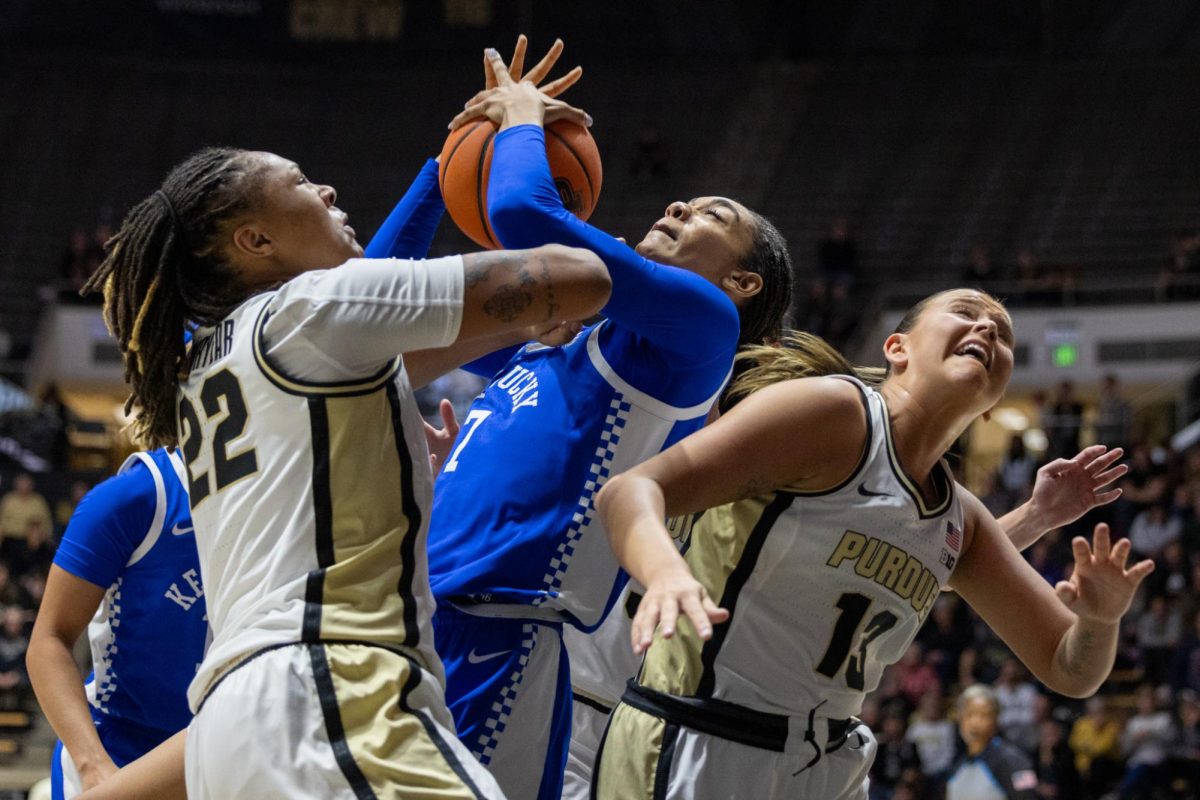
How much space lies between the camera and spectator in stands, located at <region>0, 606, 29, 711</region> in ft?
40.9

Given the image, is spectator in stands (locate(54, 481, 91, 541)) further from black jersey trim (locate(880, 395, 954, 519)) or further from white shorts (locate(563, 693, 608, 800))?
black jersey trim (locate(880, 395, 954, 519))

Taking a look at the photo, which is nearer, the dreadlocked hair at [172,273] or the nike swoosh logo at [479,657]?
the dreadlocked hair at [172,273]

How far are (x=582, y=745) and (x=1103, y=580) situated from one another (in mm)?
1374

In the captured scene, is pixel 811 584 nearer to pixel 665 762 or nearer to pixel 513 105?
pixel 665 762

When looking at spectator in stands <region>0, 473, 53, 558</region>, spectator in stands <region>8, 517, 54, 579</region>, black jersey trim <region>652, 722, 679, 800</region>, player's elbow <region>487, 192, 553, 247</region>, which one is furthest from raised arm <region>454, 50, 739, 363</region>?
spectator in stands <region>0, 473, 53, 558</region>

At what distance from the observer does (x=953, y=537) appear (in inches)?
129

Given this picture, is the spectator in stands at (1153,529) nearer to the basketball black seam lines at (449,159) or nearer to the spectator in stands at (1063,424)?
the spectator in stands at (1063,424)

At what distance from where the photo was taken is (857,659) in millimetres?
3186

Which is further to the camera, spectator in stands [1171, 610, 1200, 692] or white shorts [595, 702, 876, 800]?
spectator in stands [1171, 610, 1200, 692]

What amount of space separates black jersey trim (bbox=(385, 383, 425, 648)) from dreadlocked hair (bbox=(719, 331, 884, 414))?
976mm

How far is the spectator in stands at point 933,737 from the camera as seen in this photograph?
11133 millimetres

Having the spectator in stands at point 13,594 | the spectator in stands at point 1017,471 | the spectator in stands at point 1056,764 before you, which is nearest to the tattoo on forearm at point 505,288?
the spectator in stands at point 1056,764

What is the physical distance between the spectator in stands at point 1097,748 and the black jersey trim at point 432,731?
9.49 meters

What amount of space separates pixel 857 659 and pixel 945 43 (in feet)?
75.3
